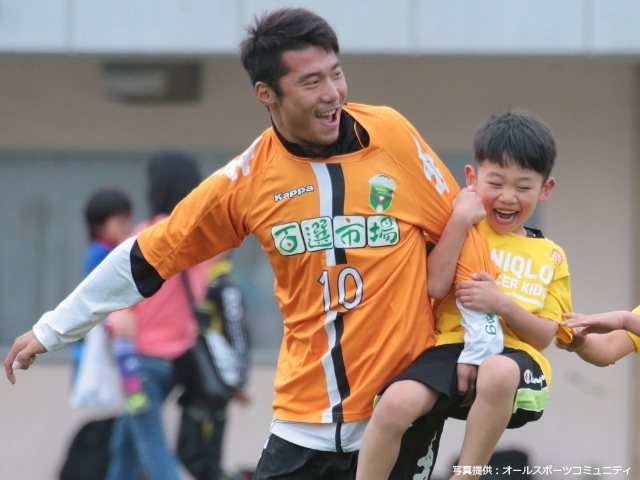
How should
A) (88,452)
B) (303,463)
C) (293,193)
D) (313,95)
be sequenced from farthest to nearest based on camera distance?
1. (88,452)
2. (303,463)
3. (293,193)
4. (313,95)

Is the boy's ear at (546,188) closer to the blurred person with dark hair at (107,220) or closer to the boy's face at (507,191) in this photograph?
the boy's face at (507,191)

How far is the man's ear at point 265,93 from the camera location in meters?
3.39


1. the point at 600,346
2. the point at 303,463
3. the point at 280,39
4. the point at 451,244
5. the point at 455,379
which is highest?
the point at 280,39

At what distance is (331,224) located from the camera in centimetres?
335

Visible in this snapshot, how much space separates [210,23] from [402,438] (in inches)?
148

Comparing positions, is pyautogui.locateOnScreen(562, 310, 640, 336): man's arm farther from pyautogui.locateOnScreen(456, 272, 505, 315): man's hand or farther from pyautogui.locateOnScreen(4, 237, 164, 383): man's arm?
pyautogui.locateOnScreen(4, 237, 164, 383): man's arm

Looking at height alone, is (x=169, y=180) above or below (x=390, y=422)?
above

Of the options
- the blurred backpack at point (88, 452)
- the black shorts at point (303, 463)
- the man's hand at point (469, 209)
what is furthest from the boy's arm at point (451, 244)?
the blurred backpack at point (88, 452)

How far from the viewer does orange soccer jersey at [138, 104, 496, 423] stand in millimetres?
3340

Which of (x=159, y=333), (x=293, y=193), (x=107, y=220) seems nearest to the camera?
(x=293, y=193)

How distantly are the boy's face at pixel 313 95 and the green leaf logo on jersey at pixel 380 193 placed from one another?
6.4 inches

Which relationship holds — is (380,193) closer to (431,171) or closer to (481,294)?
(431,171)

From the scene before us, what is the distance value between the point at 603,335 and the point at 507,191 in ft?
2.23

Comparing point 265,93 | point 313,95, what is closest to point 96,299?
point 265,93
